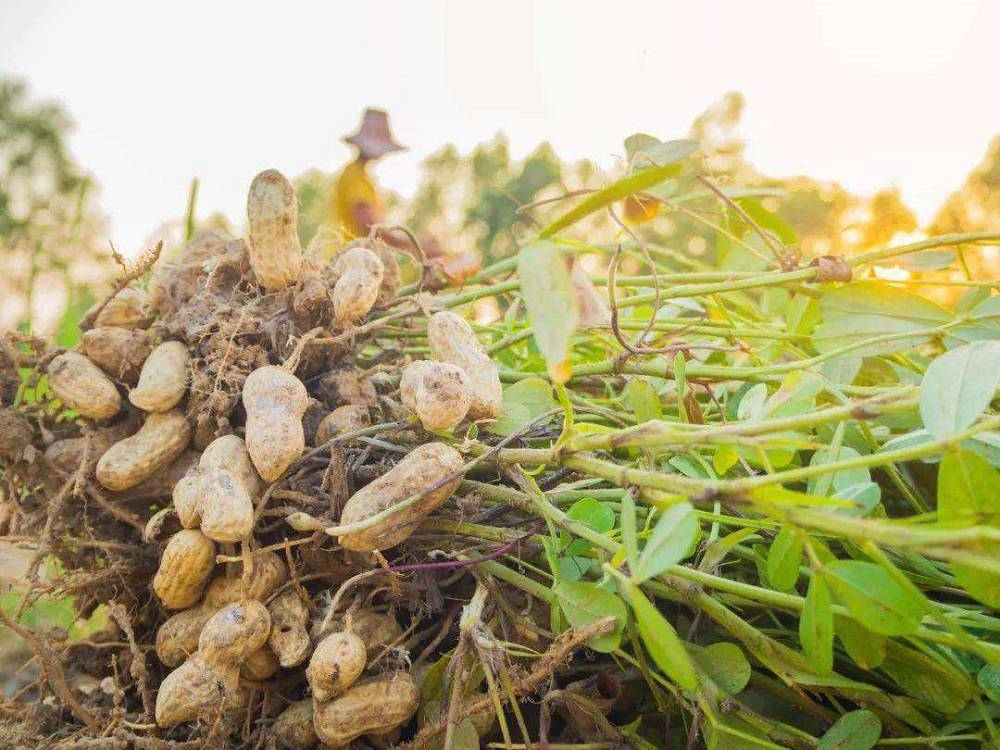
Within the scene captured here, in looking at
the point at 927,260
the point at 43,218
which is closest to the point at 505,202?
the point at 43,218

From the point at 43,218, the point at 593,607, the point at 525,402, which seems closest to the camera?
the point at 593,607

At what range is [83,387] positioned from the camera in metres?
0.45

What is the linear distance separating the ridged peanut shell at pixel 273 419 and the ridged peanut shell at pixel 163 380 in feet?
0.15

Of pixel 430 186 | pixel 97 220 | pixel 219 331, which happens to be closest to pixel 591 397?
pixel 219 331

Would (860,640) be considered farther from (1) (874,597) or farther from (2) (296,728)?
(2) (296,728)

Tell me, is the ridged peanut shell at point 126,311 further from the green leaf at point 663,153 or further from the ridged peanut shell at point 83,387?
the green leaf at point 663,153

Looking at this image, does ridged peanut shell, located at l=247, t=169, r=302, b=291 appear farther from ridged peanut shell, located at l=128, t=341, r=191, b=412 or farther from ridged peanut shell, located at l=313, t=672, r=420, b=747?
ridged peanut shell, located at l=313, t=672, r=420, b=747

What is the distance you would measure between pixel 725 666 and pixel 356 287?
30 centimetres

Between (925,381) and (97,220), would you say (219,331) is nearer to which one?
(925,381)

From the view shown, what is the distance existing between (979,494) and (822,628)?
0.08 m

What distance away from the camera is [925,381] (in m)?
0.29

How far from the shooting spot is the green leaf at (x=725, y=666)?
1.19 feet

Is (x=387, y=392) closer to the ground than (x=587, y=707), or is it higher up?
higher up

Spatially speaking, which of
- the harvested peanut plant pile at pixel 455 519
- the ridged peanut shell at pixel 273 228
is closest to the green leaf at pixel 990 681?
the harvested peanut plant pile at pixel 455 519
